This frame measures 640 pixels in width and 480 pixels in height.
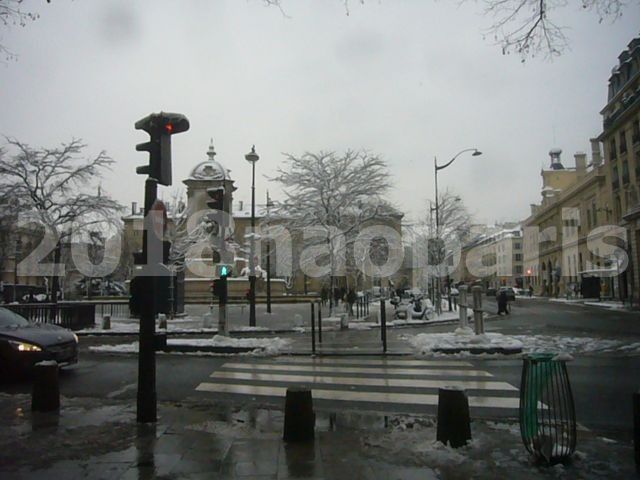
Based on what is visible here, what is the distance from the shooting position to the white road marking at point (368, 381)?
922 cm

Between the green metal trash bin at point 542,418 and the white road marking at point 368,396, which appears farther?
the white road marking at point 368,396

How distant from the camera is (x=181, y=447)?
569 cm

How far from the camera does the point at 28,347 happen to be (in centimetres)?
986

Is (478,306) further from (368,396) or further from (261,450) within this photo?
(261,450)

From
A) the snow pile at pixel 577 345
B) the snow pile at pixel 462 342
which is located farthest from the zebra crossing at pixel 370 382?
A: the snow pile at pixel 577 345

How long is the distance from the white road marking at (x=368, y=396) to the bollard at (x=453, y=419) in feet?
7.72

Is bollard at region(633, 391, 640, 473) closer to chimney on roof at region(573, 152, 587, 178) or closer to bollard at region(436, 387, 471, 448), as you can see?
bollard at region(436, 387, 471, 448)

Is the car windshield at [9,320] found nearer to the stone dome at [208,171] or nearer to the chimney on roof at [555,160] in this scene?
the stone dome at [208,171]

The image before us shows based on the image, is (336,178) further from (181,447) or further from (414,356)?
(181,447)

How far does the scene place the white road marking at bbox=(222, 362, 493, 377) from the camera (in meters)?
10.4

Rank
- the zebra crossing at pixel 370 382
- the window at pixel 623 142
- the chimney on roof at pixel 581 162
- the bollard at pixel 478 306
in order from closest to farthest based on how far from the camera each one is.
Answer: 1. the zebra crossing at pixel 370 382
2. the bollard at pixel 478 306
3. the window at pixel 623 142
4. the chimney on roof at pixel 581 162

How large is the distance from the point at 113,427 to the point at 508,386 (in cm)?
637

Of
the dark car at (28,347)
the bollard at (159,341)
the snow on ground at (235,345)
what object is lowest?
the snow on ground at (235,345)

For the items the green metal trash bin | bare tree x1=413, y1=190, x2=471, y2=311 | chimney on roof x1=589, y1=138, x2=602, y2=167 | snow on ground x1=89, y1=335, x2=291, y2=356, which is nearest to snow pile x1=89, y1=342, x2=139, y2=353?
snow on ground x1=89, y1=335, x2=291, y2=356
